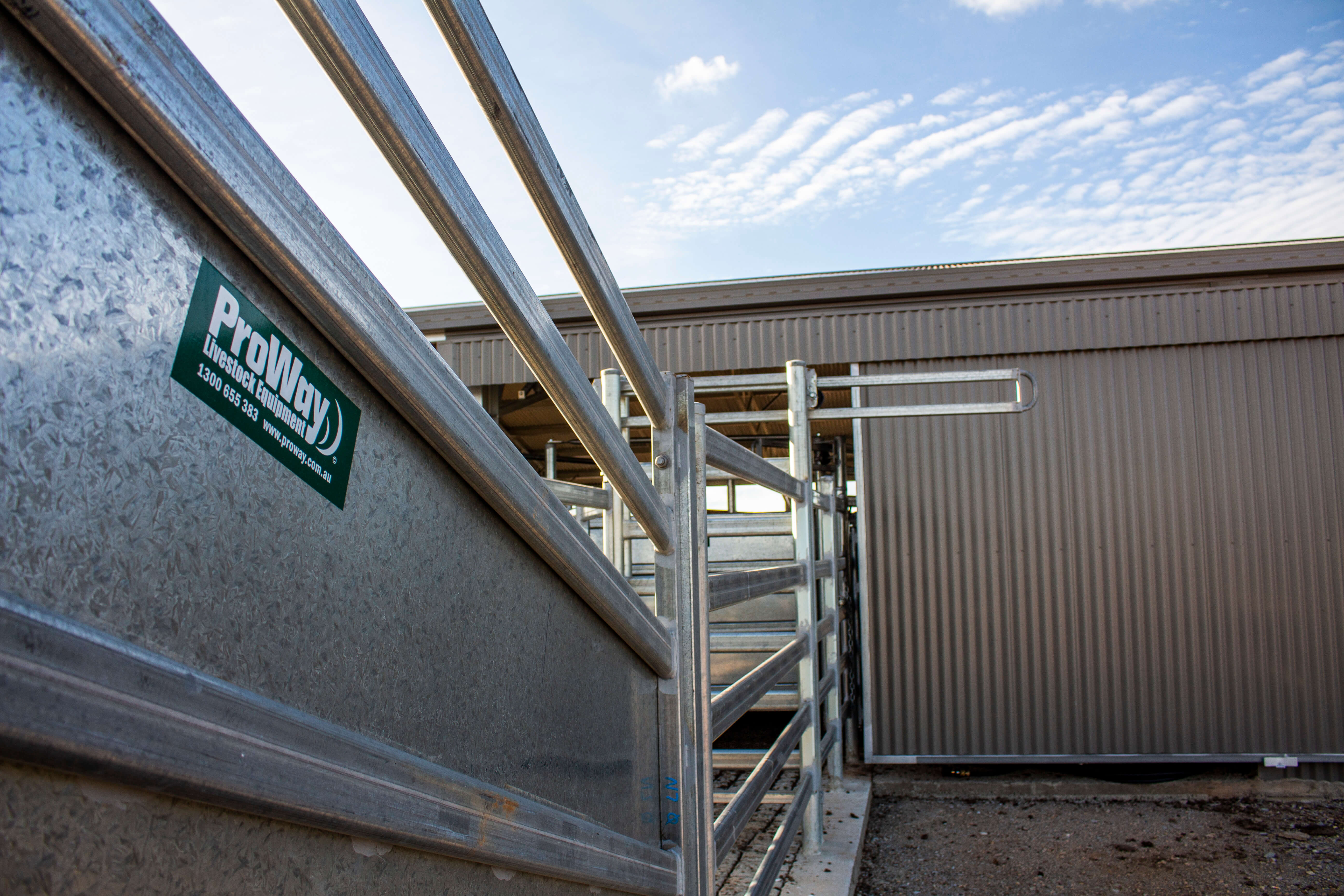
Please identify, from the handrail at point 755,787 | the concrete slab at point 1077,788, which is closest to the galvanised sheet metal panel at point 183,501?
the handrail at point 755,787

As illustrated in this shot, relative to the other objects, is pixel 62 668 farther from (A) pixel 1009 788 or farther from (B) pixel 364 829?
(A) pixel 1009 788

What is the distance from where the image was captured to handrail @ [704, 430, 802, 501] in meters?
2.68

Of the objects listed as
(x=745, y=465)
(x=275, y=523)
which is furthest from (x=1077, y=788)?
(x=275, y=523)

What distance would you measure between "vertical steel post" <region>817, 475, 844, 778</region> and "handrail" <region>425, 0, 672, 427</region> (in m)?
3.14

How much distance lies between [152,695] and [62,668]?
0.09m

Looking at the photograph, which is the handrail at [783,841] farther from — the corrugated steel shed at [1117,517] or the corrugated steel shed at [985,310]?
the corrugated steel shed at [985,310]

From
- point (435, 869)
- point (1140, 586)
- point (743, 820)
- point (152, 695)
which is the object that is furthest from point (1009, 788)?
point (152, 695)

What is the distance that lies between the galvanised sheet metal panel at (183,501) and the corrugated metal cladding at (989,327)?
5.97 meters

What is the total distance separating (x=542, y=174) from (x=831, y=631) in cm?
417

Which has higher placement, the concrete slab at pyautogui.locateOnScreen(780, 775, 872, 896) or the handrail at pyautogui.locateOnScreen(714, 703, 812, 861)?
the handrail at pyautogui.locateOnScreen(714, 703, 812, 861)

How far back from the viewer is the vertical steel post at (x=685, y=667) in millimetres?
2008

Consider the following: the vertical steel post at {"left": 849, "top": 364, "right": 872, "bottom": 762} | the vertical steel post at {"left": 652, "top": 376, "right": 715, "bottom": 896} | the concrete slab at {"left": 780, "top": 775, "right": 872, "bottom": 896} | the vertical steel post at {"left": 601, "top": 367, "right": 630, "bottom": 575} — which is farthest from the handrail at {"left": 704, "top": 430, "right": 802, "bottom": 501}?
the vertical steel post at {"left": 849, "top": 364, "right": 872, "bottom": 762}

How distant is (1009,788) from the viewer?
20.5ft

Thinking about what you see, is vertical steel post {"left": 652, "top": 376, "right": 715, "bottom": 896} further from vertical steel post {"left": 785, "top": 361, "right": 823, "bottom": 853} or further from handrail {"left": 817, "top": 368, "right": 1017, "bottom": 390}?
handrail {"left": 817, "top": 368, "right": 1017, "bottom": 390}
